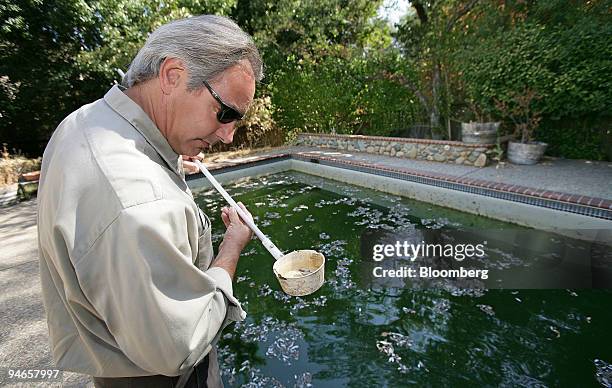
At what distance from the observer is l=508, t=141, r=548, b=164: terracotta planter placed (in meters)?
5.49

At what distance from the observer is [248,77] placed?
0.98 metres

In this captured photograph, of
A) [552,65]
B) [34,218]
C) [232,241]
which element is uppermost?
[552,65]

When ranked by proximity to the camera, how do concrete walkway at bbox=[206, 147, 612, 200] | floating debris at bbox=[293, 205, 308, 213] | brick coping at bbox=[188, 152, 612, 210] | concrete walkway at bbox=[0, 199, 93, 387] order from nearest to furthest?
1. concrete walkway at bbox=[0, 199, 93, 387]
2. brick coping at bbox=[188, 152, 612, 210]
3. concrete walkway at bbox=[206, 147, 612, 200]
4. floating debris at bbox=[293, 205, 308, 213]

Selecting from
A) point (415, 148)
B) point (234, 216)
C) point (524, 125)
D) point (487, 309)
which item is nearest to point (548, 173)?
point (524, 125)

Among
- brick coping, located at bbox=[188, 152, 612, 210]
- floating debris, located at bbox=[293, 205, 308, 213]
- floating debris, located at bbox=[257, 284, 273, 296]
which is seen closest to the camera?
floating debris, located at bbox=[257, 284, 273, 296]

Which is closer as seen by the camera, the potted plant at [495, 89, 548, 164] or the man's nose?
the man's nose

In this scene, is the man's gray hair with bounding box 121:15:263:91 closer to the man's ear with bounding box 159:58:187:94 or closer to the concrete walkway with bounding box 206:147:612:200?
the man's ear with bounding box 159:58:187:94

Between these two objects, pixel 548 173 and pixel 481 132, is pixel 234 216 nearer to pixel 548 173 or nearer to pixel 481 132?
pixel 548 173

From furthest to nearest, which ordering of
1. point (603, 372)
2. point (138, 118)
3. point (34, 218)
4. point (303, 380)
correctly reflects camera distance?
point (34, 218) < point (303, 380) < point (603, 372) < point (138, 118)

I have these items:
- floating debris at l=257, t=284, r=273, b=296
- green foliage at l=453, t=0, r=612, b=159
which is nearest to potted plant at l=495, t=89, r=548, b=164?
green foliage at l=453, t=0, r=612, b=159

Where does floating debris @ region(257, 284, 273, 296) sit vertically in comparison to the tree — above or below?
below

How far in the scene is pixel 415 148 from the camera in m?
6.79

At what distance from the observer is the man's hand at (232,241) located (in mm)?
1046

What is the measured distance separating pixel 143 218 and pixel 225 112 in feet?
1.50
